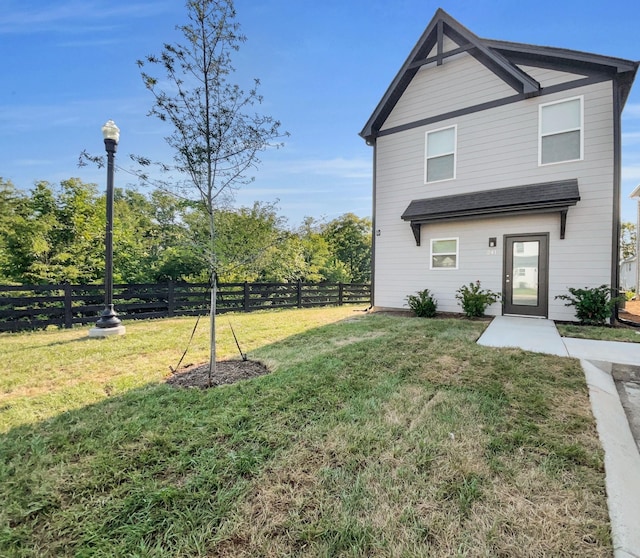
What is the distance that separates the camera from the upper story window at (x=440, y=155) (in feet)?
27.2

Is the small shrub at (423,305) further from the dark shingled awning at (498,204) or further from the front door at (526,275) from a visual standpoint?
the front door at (526,275)

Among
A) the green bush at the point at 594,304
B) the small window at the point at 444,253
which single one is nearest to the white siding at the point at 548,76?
the small window at the point at 444,253

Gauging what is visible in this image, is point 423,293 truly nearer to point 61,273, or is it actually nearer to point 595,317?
point 595,317

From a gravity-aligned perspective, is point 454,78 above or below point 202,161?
above

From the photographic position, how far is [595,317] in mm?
6402

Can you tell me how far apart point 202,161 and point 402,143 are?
7129mm

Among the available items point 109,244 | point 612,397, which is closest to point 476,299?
point 612,397

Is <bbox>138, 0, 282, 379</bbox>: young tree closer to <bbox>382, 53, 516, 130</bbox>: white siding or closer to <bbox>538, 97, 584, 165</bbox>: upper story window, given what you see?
<bbox>382, 53, 516, 130</bbox>: white siding

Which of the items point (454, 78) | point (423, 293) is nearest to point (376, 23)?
point (454, 78)

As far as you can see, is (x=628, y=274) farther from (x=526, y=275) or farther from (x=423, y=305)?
(x=423, y=305)

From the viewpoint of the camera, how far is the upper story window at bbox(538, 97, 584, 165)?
22.4ft

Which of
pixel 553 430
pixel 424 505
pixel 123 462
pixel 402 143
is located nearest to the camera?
pixel 424 505

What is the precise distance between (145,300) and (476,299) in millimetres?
9354

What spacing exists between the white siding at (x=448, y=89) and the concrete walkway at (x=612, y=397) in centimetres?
576
